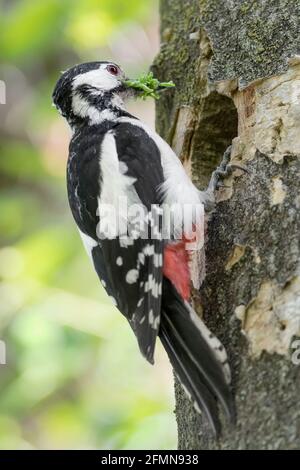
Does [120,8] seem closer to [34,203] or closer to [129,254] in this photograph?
[34,203]

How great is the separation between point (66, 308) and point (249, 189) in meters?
1.84

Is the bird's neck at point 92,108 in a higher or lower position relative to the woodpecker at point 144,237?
higher

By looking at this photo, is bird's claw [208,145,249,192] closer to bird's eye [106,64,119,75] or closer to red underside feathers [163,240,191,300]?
red underside feathers [163,240,191,300]

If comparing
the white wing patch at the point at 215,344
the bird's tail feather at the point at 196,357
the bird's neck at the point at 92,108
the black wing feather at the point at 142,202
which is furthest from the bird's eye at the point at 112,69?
the white wing patch at the point at 215,344

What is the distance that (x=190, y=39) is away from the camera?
3016mm

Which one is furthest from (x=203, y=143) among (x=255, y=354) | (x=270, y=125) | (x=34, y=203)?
(x=34, y=203)

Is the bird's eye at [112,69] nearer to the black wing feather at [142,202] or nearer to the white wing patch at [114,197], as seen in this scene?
the black wing feather at [142,202]

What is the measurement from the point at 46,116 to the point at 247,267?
2551 mm

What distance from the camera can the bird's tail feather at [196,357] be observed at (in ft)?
6.57

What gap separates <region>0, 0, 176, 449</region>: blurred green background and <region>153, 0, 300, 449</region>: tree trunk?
3.54 feet

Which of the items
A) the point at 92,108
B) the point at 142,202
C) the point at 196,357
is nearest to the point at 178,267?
the point at 142,202

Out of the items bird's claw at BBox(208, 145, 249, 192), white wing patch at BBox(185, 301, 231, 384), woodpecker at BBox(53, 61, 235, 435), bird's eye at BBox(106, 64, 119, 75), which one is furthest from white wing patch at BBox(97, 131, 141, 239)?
bird's eye at BBox(106, 64, 119, 75)

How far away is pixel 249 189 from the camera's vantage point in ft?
7.72
